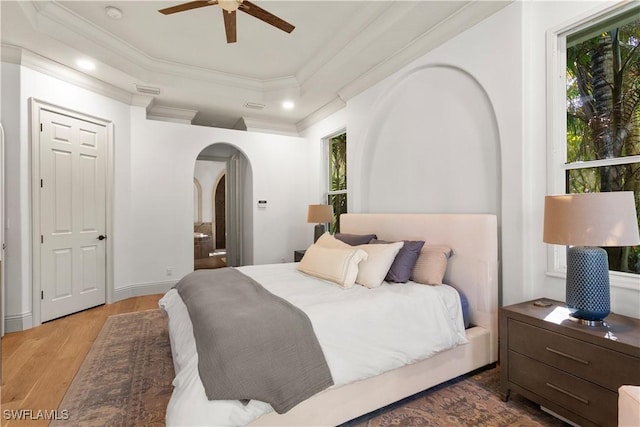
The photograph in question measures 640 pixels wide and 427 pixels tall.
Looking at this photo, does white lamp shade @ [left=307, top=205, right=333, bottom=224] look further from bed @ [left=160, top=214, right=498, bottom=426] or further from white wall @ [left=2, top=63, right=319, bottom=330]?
bed @ [left=160, top=214, right=498, bottom=426]

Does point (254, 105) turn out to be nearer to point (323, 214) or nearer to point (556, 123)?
point (323, 214)

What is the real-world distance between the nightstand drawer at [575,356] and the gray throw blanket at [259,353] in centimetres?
118

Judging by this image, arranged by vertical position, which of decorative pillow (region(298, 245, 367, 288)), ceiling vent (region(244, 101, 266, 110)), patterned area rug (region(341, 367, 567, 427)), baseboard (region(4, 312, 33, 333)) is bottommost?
patterned area rug (region(341, 367, 567, 427))

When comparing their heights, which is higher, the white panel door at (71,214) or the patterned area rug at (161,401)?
the white panel door at (71,214)

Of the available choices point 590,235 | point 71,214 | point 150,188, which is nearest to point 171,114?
point 150,188

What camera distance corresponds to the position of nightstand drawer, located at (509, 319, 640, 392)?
1.44m

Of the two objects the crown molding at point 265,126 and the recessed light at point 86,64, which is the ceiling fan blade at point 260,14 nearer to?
the recessed light at point 86,64

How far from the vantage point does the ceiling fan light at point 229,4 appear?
7.47 feet

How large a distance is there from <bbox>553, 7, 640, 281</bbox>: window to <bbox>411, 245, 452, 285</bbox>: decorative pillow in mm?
887

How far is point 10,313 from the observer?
3.08 meters

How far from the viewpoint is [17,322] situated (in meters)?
3.09

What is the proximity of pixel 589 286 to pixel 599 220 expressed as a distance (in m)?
0.36

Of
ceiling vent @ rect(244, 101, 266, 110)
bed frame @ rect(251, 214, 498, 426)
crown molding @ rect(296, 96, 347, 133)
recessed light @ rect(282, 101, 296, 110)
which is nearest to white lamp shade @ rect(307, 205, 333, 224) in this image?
bed frame @ rect(251, 214, 498, 426)

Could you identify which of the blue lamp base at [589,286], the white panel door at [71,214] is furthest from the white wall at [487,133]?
the white panel door at [71,214]
